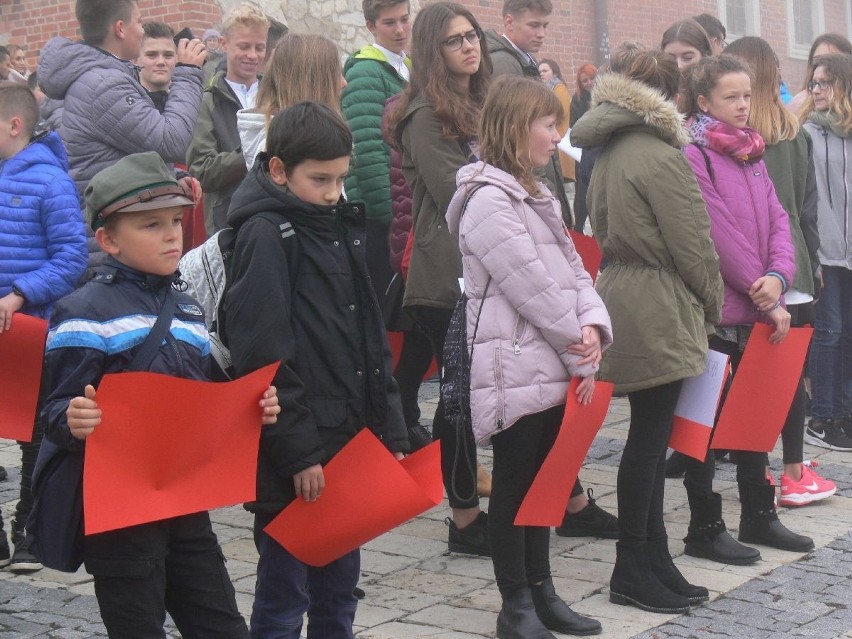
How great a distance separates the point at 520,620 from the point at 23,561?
2.00 m

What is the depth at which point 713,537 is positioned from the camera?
5082 mm

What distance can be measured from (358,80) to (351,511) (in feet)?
9.25

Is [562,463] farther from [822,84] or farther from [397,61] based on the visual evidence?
[822,84]

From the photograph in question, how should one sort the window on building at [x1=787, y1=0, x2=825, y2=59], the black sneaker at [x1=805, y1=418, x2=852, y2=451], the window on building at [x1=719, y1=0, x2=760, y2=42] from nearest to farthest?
the black sneaker at [x1=805, y1=418, x2=852, y2=451] → the window on building at [x1=719, y1=0, x2=760, y2=42] → the window on building at [x1=787, y1=0, x2=825, y2=59]

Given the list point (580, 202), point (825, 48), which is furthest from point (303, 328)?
point (580, 202)

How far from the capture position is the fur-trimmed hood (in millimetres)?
4648

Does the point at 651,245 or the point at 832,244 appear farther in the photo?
the point at 832,244

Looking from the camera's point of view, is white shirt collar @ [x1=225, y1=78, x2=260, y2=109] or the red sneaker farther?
the red sneaker

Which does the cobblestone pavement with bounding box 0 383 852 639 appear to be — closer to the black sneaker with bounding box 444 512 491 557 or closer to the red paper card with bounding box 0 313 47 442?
the black sneaker with bounding box 444 512 491 557

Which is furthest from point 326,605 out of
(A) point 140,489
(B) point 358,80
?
(B) point 358,80

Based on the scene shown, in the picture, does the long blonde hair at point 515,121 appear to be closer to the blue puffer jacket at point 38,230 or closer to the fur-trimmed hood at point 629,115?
the fur-trimmed hood at point 629,115

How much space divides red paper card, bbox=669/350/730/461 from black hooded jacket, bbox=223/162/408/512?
59.1 inches

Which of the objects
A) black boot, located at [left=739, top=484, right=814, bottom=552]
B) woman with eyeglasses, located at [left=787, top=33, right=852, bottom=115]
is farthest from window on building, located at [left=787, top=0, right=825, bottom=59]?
black boot, located at [left=739, top=484, right=814, bottom=552]

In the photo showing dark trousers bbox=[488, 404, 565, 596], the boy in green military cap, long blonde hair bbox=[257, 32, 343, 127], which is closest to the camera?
the boy in green military cap
